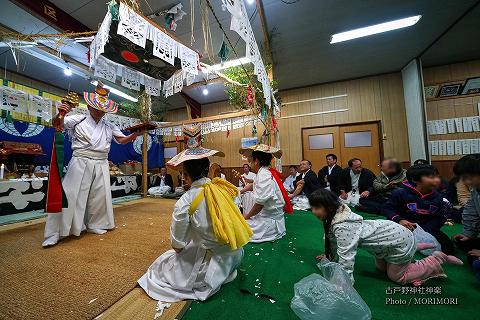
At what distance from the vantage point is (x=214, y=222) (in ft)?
4.16

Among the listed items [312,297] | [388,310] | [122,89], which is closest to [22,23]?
[122,89]

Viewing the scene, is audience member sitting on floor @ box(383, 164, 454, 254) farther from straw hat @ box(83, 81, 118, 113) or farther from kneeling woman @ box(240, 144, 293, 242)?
straw hat @ box(83, 81, 118, 113)

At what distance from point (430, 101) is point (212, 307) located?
8198 millimetres

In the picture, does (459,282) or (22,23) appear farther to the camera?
(22,23)

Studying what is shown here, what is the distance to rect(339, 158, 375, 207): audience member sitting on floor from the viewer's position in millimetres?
4266

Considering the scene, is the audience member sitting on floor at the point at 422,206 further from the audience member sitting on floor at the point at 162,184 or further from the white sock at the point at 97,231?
the audience member sitting on floor at the point at 162,184

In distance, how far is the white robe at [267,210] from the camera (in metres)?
2.38

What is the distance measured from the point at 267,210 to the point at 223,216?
1386mm

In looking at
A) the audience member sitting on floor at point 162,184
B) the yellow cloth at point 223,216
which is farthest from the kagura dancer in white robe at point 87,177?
the audience member sitting on floor at point 162,184

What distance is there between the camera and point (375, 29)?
453 centimetres

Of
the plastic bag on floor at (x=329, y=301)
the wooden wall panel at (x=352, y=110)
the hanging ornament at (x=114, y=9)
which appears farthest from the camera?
the wooden wall panel at (x=352, y=110)

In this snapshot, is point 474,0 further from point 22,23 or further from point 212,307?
point 22,23

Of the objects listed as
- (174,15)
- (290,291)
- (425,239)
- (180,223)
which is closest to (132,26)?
(174,15)

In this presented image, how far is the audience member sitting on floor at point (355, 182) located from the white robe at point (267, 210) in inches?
96.3
